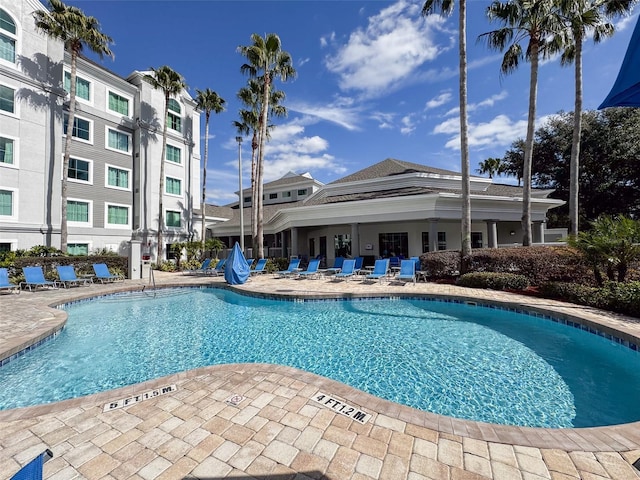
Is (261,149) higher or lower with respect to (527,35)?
lower

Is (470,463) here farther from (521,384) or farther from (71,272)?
(71,272)

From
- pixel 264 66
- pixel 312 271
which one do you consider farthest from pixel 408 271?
pixel 264 66

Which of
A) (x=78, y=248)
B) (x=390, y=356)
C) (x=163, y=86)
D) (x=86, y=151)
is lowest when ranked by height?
(x=390, y=356)

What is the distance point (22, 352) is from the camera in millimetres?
6562

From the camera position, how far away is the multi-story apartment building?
768 inches

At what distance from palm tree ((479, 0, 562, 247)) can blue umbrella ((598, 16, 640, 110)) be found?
50.3ft

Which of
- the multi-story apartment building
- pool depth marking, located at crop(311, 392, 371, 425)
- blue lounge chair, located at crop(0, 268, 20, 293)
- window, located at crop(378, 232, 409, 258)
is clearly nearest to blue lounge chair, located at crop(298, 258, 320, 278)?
window, located at crop(378, 232, 409, 258)

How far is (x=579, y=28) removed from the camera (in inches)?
617

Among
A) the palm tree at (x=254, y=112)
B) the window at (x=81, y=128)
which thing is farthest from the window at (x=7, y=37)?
the palm tree at (x=254, y=112)

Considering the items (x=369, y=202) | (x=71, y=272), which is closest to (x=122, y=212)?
(x=71, y=272)

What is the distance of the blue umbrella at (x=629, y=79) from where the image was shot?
7.81ft

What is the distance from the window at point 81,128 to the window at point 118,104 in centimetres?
276

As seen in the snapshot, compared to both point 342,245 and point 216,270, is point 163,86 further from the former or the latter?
point 342,245

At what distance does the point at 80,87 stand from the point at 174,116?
7.66 m
